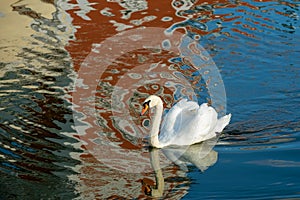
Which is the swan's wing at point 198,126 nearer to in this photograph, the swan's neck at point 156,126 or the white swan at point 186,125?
the white swan at point 186,125

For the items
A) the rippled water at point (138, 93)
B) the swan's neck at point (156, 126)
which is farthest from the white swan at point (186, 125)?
the rippled water at point (138, 93)

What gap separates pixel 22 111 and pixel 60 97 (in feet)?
2.30

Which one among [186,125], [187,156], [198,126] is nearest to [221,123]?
[198,126]

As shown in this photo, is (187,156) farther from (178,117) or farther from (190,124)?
(178,117)

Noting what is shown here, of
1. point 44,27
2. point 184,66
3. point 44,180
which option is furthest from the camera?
point 44,27

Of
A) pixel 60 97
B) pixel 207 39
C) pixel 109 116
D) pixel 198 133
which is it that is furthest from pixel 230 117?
pixel 207 39

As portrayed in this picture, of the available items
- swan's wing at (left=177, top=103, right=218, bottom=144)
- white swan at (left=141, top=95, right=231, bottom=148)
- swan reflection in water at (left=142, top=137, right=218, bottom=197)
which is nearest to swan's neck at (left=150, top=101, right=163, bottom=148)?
white swan at (left=141, top=95, right=231, bottom=148)

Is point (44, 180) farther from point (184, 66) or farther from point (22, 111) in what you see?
point (184, 66)

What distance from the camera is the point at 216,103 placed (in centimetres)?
948

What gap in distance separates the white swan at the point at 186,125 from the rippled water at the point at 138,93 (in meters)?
0.13

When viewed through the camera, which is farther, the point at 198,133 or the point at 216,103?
the point at 216,103

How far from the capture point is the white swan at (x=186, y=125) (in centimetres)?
827

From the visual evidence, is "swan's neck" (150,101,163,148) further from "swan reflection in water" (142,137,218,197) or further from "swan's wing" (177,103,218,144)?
"swan's wing" (177,103,218,144)

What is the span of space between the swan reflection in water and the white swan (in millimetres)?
70
